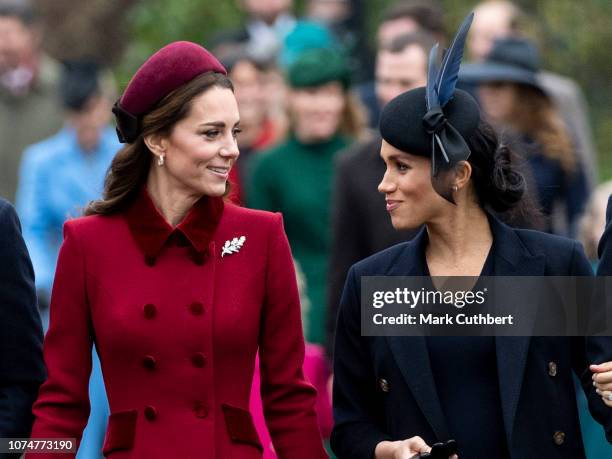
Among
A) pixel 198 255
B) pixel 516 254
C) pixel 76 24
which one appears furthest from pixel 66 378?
pixel 76 24

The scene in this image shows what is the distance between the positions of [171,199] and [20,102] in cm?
647

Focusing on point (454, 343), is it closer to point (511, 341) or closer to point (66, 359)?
point (511, 341)

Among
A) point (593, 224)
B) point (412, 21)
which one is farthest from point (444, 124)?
point (412, 21)

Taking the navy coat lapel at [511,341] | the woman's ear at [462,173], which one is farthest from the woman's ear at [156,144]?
the navy coat lapel at [511,341]

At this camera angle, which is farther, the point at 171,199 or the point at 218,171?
the point at 171,199

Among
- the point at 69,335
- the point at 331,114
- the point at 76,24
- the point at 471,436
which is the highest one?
the point at 76,24

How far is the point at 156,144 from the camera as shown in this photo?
6.76 m

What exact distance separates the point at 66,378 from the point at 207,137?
0.93 meters

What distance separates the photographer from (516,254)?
6.69m

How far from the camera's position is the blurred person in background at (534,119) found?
1020 cm

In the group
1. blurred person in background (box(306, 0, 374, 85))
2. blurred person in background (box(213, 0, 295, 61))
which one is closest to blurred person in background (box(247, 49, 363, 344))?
blurred person in background (box(213, 0, 295, 61))

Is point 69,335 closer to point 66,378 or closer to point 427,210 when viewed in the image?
point 66,378

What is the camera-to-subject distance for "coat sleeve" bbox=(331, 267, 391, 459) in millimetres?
6766

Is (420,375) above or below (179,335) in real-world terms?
below
